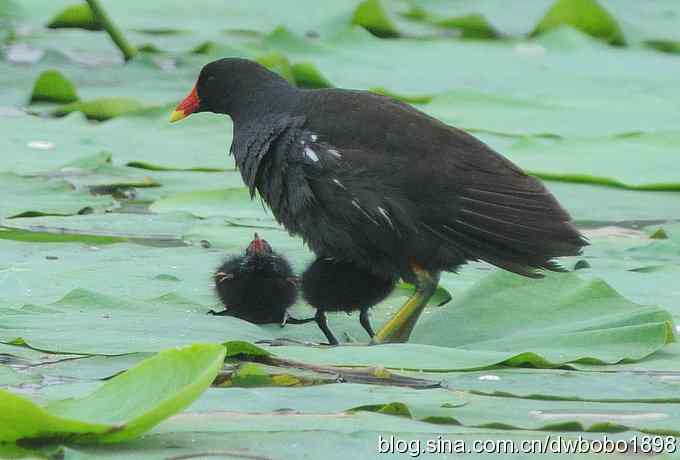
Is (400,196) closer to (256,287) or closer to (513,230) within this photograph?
(513,230)

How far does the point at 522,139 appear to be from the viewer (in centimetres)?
642

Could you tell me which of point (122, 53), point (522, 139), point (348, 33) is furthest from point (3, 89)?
point (522, 139)

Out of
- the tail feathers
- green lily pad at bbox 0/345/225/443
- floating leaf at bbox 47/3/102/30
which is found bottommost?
floating leaf at bbox 47/3/102/30

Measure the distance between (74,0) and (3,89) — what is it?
199 centimetres

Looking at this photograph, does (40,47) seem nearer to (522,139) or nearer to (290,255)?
(522,139)

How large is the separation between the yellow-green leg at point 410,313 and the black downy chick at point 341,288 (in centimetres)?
12

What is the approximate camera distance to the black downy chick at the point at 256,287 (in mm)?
4418

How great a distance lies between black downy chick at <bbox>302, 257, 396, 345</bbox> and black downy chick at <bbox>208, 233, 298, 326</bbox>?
68 mm

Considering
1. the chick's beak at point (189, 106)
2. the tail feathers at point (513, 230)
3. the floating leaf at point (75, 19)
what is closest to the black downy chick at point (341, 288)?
the tail feathers at point (513, 230)

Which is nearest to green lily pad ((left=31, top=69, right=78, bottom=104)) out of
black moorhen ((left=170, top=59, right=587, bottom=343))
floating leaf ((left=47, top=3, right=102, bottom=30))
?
floating leaf ((left=47, top=3, right=102, bottom=30))

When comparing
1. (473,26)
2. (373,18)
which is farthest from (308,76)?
(473,26)

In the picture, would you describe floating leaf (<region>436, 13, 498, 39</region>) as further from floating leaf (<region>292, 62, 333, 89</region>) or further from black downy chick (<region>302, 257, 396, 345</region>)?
black downy chick (<region>302, 257, 396, 345</region>)

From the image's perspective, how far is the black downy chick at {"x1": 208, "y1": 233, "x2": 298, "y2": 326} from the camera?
442 centimetres

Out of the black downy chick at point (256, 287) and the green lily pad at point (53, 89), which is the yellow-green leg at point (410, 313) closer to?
the black downy chick at point (256, 287)
